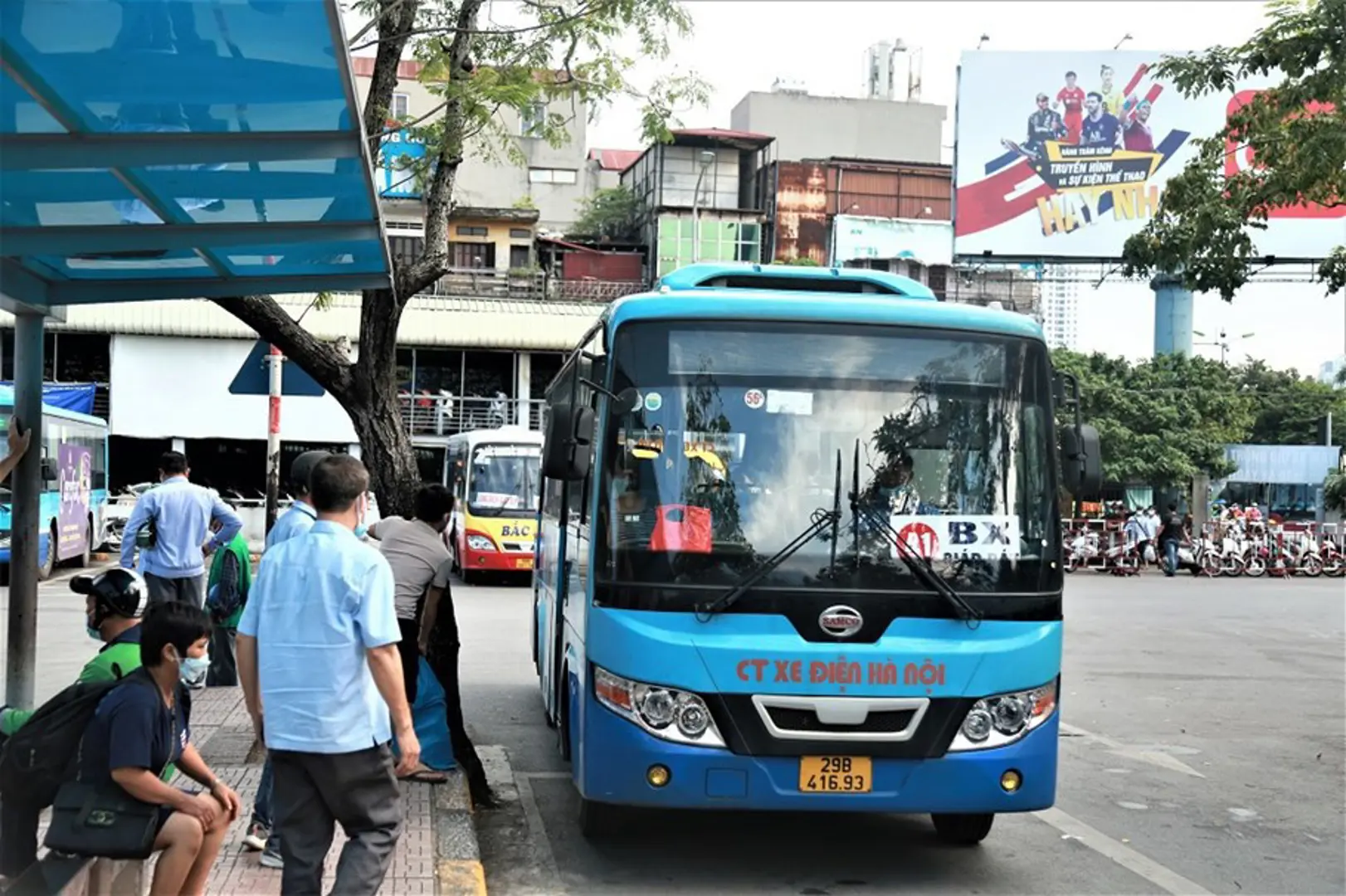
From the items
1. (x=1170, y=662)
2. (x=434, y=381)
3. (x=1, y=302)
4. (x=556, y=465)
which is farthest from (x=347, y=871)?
(x=434, y=381)

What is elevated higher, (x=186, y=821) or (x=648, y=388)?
(x=648, y=388)

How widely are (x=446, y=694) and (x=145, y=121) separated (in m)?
3.92

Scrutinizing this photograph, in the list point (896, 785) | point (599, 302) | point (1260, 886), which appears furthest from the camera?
point (599, 302)

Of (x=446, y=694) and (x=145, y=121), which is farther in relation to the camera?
(x=446, y=694)

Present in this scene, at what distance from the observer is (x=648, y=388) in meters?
6.70

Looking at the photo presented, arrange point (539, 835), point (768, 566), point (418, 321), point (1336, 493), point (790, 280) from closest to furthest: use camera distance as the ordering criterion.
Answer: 1. point (768, 566)
2. point (539, 835)
3. point (790, 280)
4. point (1336, 493)
5. point (418, 321)

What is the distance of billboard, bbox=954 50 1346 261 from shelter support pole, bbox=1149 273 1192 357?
3557mm

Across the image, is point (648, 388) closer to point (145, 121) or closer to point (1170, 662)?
point (145, 121)

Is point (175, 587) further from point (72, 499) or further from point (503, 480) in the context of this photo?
point (72, 499)

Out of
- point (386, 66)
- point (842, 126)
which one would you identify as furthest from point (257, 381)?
point (842, 126)

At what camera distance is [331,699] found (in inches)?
183

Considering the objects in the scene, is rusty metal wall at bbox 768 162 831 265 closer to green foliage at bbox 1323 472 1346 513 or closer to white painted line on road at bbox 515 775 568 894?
green foliage at bbox 1323 472 1346 513

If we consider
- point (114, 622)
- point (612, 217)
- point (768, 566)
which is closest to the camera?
point (114, 622)

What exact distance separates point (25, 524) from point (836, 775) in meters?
4.32
